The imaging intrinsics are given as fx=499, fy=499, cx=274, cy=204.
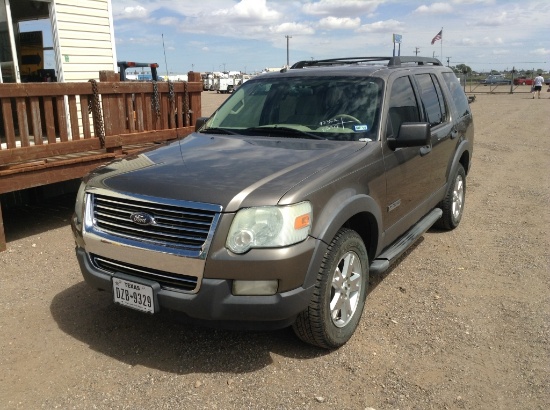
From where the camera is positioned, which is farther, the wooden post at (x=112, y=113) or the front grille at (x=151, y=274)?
the wooden post at (x=112, y=113)

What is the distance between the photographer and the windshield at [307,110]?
155 inches

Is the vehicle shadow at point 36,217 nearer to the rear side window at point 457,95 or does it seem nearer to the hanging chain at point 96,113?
the hanging chain at point 96,113

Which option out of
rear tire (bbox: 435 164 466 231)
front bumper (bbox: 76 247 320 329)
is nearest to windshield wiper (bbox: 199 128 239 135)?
front bumper (bbox: 76 247 320 329)

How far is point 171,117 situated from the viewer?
752 cm

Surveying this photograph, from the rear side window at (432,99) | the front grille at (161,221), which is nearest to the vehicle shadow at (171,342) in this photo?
the front grille at (161,221)

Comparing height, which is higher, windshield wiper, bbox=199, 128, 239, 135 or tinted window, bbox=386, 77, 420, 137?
tinted window, bbox=386, 77, 420, 137

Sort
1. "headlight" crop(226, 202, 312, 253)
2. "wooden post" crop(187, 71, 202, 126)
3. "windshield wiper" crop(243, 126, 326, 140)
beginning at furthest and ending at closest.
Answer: "wooden post" crop(187, 71, 202, 126) < "windshield wiper" crop(243, 126, 326, 140) < "headlight" crop(226, 202, 312, 253)

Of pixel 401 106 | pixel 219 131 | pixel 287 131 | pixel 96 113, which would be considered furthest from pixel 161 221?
pixel 96 113

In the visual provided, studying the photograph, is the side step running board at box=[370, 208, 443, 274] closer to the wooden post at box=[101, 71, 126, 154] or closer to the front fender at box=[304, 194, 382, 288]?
the front fender at box=[304, 194, 382, 288]

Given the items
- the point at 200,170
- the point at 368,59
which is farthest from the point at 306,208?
the point at 368,59

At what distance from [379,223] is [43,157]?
4039mm

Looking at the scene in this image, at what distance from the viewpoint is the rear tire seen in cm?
564

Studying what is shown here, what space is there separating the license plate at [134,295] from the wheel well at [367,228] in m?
1.43

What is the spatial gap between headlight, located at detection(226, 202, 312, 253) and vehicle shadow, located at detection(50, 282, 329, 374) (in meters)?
0.67
